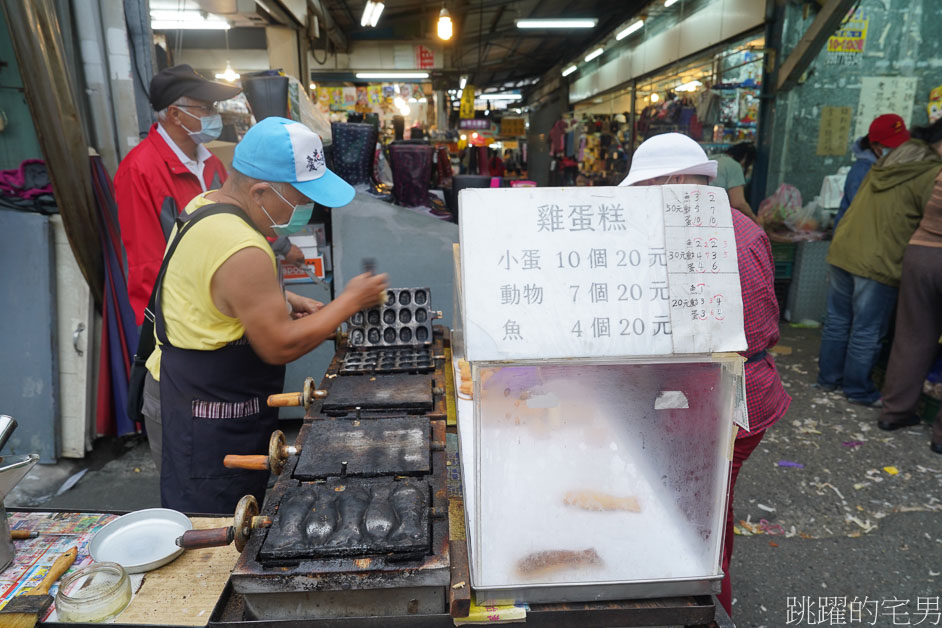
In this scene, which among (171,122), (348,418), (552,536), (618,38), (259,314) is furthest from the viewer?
(618,38)

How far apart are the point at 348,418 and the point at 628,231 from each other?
1298 millimetres

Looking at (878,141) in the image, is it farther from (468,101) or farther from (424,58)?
(468,101)

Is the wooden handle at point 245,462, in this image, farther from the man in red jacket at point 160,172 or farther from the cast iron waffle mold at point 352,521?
the man in red jacket at point 160,172

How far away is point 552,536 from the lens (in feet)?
4.37

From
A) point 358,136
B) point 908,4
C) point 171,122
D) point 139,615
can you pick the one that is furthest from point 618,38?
point 139,615

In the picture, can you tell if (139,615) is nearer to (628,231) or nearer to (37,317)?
(628,231)

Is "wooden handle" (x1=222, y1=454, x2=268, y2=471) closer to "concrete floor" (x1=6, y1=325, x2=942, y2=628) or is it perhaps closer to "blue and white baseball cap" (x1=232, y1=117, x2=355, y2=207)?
"blue and white baseball cap" (x1=232, y1=117, x2=355, y2=207)

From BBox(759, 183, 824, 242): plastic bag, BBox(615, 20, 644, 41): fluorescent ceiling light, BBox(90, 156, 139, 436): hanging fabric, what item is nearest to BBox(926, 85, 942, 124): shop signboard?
BBox(759, 183, 824, 242): plastic bag

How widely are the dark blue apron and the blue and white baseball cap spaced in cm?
18

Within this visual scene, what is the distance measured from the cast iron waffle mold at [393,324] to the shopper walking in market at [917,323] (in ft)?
11.8

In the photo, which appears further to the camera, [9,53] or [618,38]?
[618,38]

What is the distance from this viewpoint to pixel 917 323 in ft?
13.7

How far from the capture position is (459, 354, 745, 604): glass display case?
1255 millimetres

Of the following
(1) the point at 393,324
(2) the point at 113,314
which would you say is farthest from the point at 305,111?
(1) the point at 393,324
